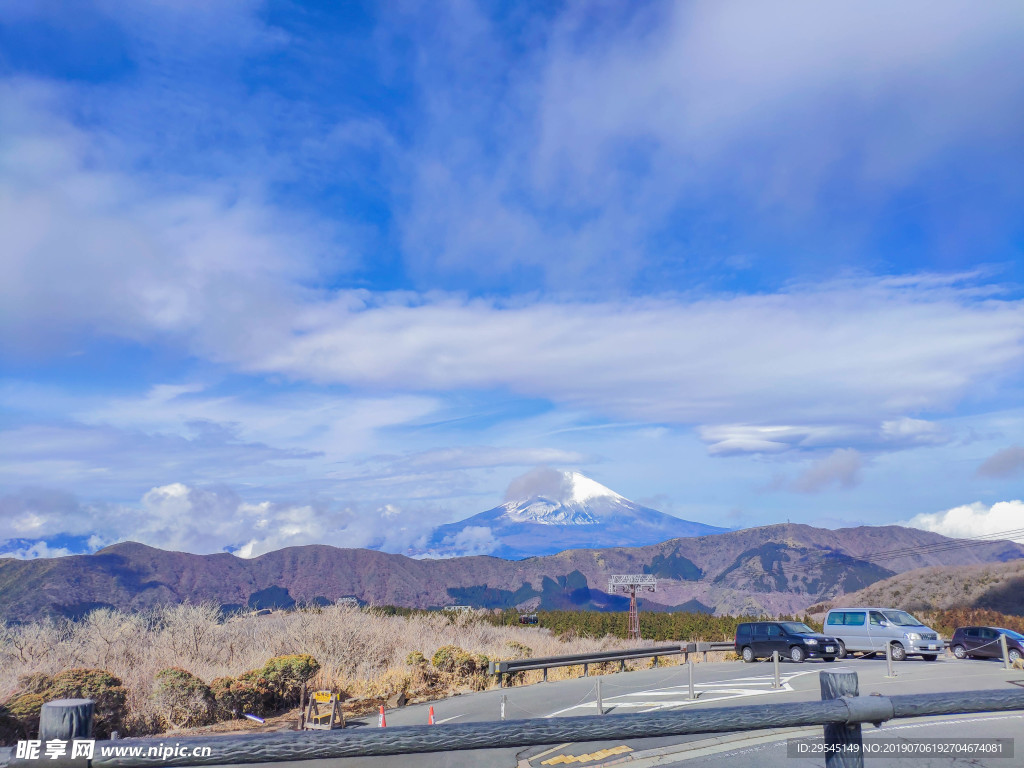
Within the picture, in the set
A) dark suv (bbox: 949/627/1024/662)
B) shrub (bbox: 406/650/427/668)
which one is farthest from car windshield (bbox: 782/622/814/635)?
shrub (bbox: 406/650/427/668)

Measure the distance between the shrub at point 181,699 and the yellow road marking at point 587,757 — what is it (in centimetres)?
895

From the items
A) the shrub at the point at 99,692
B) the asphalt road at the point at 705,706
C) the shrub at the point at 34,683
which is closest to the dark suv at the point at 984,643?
the asphalt road at the point at 705,706

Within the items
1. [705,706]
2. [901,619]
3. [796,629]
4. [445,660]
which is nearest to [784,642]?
[796,629]

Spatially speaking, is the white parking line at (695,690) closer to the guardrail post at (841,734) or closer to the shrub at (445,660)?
the shrub at (445,660)

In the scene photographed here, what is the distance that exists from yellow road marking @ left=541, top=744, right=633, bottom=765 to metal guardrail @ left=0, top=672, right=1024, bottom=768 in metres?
7.55

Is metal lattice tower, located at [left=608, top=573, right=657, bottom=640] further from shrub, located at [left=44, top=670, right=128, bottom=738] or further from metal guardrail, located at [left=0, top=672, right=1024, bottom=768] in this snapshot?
metal guardrail, located at [left=0, top=672, right=1024, bottom=768]

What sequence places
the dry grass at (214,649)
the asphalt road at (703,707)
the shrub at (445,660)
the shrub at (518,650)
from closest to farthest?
the asphalt road at (703,707), the dry grass at (214,649), the shrub at (445,660), the shrub at (518,650)

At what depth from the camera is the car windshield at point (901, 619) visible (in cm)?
2375

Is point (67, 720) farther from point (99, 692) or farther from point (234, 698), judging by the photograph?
point (234, 698)

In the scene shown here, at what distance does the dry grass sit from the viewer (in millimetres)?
17688

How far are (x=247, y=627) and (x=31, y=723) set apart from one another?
55.6ft

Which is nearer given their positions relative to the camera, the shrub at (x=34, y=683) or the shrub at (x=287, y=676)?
the shrub at (x=34, y=683)

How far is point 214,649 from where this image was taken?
72.7 ft

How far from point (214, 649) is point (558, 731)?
909 inches
